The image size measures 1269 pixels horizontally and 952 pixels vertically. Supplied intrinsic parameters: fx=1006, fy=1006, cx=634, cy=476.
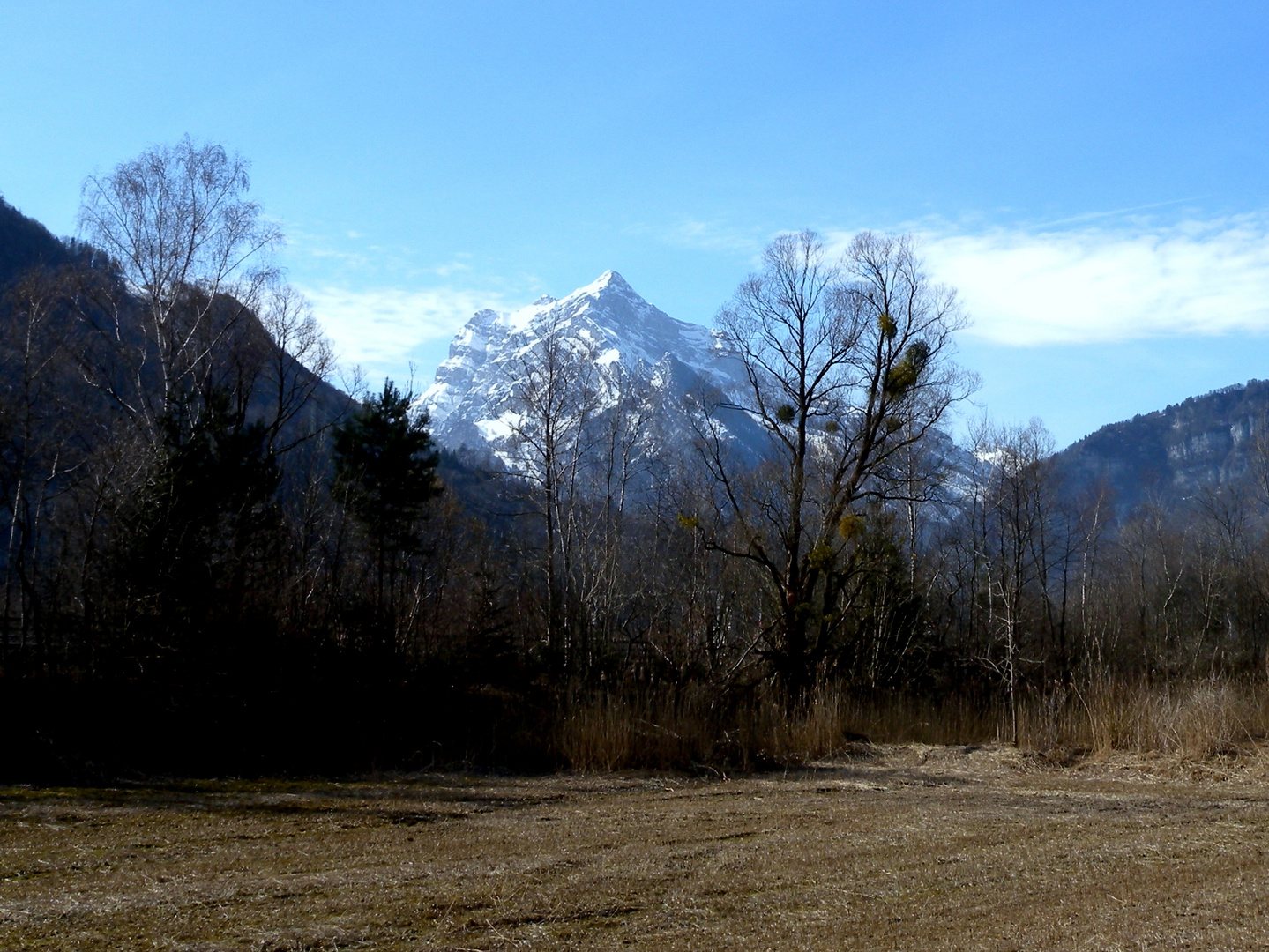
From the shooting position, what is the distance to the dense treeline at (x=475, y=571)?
13609mm

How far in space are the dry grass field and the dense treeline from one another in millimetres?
3675

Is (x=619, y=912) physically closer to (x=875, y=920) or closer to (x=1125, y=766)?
(x=875, y=920)

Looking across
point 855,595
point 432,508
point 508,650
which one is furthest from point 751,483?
point 432,508

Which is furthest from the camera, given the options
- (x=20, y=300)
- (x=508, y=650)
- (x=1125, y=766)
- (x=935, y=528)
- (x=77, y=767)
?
(x=935, y=528)

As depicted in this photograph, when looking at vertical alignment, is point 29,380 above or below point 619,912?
above

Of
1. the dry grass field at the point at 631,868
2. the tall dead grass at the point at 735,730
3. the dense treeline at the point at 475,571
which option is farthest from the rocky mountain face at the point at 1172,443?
the dry grass field at the point at 631,868

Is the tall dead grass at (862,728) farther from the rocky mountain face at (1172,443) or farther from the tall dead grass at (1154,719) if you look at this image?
the rocky mountain face at (1172,443)

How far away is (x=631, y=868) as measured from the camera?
6.02 m

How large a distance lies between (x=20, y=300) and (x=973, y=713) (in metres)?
21.2

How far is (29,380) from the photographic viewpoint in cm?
2141

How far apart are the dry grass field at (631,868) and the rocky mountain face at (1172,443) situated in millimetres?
93944

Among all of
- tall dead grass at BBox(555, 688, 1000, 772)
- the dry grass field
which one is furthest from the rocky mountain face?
the dry grass field

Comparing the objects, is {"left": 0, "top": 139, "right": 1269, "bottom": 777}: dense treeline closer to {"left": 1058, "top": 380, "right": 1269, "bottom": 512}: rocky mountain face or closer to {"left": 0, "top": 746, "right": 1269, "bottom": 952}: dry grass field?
{"left": 0, "top": 746, "right": 1269, "bottom": 952}: dry grass field

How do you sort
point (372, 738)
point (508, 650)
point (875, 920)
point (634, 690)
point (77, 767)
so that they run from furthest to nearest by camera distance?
point (508, 650)
point (634, 690)
point (372, 738)
point (77, 767)
point (875, 920)
